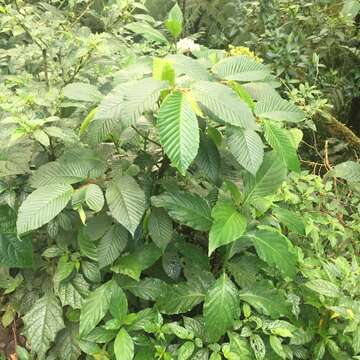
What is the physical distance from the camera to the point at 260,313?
145 cm

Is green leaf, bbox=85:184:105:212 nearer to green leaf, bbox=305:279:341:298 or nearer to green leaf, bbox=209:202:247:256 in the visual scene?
green leaf, bbox=209:202:247:256

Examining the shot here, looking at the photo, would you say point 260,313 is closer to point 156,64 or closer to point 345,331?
point 345,331

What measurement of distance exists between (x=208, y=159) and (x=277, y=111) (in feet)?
0.86

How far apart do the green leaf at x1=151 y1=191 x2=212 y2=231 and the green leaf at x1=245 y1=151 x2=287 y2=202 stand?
0.50 ft

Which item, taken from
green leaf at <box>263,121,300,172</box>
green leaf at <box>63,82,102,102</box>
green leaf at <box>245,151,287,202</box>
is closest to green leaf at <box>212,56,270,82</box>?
green leaf at <box>263,121,300,172</box>

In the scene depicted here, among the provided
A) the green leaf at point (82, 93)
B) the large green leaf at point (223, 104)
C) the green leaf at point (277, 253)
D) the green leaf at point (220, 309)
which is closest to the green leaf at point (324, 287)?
the green leaf at point (277, 253)

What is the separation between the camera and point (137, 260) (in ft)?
4.76

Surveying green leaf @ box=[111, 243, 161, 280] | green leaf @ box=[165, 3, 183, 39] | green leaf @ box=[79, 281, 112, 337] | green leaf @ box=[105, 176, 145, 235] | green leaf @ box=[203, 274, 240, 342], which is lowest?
green leaf @ box=[79, 281, 112, 337]

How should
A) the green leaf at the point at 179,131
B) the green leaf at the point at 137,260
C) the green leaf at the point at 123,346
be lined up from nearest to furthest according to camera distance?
the green leaf at the point at 179,131, the green leaf at the point at 123,346, the green leaf at the point at 137,260

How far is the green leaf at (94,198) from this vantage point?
1238mm

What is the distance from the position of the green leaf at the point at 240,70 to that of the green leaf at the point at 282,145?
0.50 ft

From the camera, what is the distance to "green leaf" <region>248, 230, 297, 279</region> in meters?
A: 1.34

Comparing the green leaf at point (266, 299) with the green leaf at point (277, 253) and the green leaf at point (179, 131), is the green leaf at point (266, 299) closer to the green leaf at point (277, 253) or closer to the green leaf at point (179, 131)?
the green leaf at point (277, 253)

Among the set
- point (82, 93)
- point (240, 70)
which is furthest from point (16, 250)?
point (240, 70)
